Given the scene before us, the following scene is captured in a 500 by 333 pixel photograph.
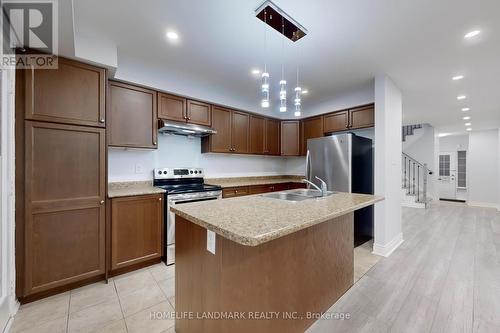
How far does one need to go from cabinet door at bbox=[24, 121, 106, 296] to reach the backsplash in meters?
0.70

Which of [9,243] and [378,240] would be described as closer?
[9,243]

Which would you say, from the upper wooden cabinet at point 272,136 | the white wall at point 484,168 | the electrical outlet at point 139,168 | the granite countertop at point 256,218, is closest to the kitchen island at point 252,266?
the granite countertop at point 256,218

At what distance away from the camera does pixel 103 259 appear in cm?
228

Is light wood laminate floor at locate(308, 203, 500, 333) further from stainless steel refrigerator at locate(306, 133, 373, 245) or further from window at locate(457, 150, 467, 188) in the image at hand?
window at locate(457, 150, 467, 188)

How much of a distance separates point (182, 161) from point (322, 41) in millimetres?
2593

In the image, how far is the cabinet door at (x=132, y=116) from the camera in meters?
2.63

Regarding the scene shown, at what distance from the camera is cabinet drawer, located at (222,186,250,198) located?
136 inches

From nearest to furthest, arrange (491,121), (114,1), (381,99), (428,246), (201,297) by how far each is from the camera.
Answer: (201,297) → (114,1) → (381,99) → (428,246) → (491,121)

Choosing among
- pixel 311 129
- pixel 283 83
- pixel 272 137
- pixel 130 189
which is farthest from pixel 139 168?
pixel 311 129

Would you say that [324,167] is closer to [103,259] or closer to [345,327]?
[345,327]

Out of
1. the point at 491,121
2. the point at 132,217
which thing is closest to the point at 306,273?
the point at 132,217

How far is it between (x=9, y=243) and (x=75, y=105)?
131 centimetres

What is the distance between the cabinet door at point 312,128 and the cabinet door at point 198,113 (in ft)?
6.73

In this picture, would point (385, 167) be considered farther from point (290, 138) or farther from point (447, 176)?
point (447, 176)
